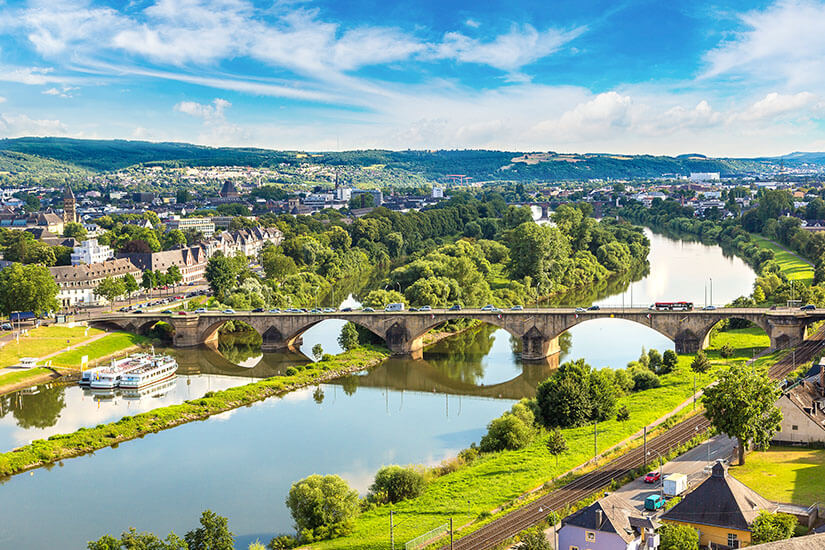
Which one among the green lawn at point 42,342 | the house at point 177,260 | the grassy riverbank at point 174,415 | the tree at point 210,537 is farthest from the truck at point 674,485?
the house at point 177,260

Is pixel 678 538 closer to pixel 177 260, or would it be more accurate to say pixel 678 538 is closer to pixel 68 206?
pixel 177 260

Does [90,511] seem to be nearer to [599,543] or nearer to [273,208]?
[599,543]

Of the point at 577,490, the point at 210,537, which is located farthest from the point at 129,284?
the point at 577,490

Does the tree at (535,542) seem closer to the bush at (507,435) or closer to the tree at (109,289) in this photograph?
the bush at (507,435)

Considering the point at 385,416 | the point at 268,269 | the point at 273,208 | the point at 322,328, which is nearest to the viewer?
the point at 385,416

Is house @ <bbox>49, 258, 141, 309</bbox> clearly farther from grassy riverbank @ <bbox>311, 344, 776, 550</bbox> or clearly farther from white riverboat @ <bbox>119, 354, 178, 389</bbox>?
grassy riverbank @ <bbox>311, 344, 776, 550</bbox>

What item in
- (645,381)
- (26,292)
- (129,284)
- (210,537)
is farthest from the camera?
(129,284)

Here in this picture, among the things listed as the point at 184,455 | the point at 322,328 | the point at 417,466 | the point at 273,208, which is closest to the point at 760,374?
the point at 417,466
